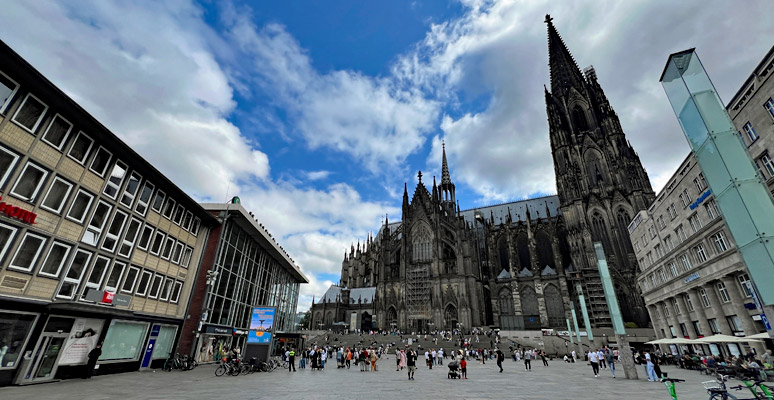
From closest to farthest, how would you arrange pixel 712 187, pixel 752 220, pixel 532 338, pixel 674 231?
pixel 752 220 < pixel 712 187 < pixel 674 231 < pixel 532 338

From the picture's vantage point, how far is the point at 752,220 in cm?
524

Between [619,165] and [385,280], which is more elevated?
[619,165]

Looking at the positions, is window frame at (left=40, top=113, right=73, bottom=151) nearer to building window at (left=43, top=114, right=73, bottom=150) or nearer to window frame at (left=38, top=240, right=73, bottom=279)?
building window at (left=43, top=114, right=73, bottom=150)

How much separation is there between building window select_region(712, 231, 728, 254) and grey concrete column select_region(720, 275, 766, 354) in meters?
1.91

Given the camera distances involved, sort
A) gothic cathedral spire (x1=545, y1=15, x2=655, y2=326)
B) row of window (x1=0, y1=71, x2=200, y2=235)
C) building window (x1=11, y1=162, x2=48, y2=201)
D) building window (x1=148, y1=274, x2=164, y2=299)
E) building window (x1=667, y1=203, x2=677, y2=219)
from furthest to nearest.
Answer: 1. gothic cathedral spire (x1=545, y1=15, x2=655, y2=326)
2. building window (x1=667, y1=203, x2=677, y2=219)
3. building window (x1=148, y1=274, x2=164, y2=299)
4. building window (x1=11, y1=162, x2=48, y2=201)
5. row of window (x1=0, y1=71, x2=200, y2=235)

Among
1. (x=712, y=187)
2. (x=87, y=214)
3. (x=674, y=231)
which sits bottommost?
(x=712, y=187)

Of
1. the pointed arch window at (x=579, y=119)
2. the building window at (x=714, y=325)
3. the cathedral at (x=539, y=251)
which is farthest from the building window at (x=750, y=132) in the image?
the pointed arch window at (x=579, y=119)

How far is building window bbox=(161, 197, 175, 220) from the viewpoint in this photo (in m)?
20.6

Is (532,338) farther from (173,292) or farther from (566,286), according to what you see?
(173,292)

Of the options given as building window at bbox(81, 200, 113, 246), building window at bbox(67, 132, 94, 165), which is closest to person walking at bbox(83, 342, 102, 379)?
building window at bbox(81, 200, 113, 246)

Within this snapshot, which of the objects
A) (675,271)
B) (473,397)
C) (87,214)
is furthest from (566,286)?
(87,214)

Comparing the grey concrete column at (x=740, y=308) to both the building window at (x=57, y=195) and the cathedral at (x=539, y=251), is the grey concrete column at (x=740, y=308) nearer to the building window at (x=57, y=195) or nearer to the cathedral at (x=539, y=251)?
the cathedral at (x=539, y=251)

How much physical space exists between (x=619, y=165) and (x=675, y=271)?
2752 centimetres

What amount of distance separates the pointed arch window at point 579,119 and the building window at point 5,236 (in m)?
72.0
